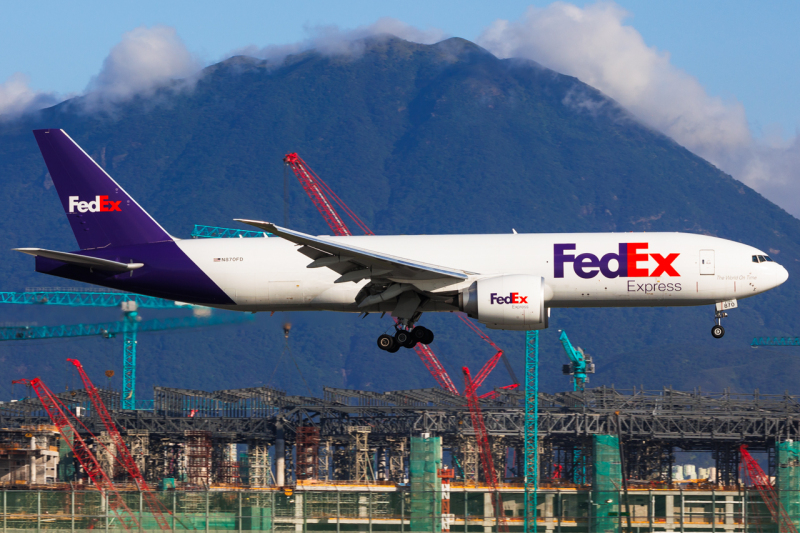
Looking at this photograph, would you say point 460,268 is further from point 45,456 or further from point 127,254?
point 45,456

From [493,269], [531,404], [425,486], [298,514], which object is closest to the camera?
[298,514]

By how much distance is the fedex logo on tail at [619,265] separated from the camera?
155 ft

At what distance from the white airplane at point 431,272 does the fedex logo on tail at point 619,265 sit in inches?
1.8

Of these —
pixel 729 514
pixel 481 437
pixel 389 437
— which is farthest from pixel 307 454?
pixel 729 514

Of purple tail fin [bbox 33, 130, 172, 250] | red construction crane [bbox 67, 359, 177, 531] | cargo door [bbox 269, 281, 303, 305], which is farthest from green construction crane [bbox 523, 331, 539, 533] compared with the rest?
purple tail fin [bbox 33, 130, 172, 250]

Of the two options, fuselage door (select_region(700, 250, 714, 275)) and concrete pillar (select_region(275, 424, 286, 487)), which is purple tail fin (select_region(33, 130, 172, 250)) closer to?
fuselage door (select_region(700, 250, 714, 275))

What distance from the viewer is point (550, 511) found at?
40312mm

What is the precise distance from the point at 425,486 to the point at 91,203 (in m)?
65.8

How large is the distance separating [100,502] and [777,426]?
125 metres

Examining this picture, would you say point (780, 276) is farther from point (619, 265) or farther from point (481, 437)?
point (481, 437)

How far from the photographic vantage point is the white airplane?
46.5m

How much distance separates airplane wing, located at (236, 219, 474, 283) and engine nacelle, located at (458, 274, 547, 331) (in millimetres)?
1355

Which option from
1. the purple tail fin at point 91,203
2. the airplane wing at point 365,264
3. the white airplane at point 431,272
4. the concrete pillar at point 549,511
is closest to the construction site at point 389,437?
the purple tail fin at point 91,203

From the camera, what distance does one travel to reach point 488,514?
40875 mm
